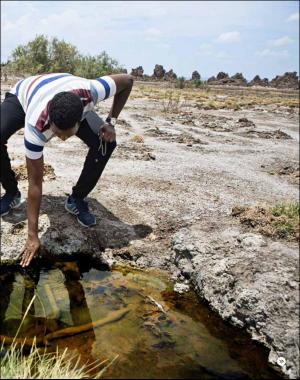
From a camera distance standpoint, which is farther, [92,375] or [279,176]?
[279,176]

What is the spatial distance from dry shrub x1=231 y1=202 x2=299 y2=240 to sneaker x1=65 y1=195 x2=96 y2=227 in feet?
5.86

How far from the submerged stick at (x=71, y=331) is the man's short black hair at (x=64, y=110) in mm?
1635

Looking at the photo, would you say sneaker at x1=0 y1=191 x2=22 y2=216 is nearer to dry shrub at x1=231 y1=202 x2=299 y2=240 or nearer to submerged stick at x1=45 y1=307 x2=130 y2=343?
submerged stick at x1=45 y1=307 x2=130 y2=343

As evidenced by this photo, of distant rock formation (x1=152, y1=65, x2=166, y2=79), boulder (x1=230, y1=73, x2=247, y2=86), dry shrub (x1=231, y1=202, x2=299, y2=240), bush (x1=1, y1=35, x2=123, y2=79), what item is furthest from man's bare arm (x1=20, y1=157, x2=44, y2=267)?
boulder (x1=230, y1=73, x2=247, y2=86)

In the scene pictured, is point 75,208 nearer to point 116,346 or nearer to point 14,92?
point 14,92

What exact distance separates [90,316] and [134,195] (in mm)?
2841

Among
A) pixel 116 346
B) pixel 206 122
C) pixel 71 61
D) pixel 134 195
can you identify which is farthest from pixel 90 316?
pixel 71 61

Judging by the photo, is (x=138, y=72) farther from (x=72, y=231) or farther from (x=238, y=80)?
(x=72, y=231)

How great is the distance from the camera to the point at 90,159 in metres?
4.70

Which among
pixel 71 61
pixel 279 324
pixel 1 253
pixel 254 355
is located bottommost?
pixel 254 355

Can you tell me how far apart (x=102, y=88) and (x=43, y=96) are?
2.16 ft

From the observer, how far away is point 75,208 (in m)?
5.00

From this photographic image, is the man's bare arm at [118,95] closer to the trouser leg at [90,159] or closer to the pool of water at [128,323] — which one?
the trouser leg at [90,159]

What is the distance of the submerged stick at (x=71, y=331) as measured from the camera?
129 inches
